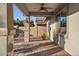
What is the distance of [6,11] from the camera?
761cm

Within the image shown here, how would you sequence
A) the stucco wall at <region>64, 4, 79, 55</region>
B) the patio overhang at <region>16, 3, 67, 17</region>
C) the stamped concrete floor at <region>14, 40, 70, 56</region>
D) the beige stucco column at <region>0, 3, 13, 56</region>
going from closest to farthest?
the beige stucco column at <region>0, 3, 13, 56</region> → the stucco wall at <region>64, 4, 79, 55</region> → the stamped concrete floor at <region>14, 40, 70, 56</region> → the patio overhang at <region>16, 3, 67, 17</region>

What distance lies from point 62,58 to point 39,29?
28.5 m

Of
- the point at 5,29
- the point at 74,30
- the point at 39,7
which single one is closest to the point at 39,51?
the point at 74,30

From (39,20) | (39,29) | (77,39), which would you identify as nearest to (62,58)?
(77,39)

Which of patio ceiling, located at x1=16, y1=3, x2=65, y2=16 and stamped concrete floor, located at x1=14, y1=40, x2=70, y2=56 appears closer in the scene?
stamped concrete floor, located at x1=14, y1=40, x2=70, y2=56

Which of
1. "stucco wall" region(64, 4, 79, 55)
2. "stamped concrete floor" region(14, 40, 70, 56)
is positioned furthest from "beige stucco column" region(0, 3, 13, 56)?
"stamped concrete floor" region(14, 40, 70, 56)

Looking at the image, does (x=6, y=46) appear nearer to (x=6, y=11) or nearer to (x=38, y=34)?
(x=6, y=11)

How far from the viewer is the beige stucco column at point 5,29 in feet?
24.9

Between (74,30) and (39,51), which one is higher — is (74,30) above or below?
above

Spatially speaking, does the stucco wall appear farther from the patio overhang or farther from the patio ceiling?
the patio ceiling

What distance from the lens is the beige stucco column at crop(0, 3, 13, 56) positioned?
299 inches

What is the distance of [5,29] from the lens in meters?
7.65

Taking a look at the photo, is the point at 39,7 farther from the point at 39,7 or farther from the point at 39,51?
the point at 39,51

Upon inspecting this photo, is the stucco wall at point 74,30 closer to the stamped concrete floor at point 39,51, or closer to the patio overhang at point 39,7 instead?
the stamped concrete floor at point 39,51
